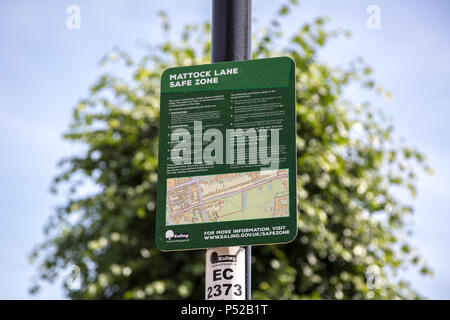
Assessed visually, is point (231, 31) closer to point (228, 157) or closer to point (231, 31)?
point (231, 31)

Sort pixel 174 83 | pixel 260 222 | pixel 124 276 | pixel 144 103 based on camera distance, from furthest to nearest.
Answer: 1. pixel 144 103
2. pixel 124 276
3. pixel 174 83
4. pixel 260 222

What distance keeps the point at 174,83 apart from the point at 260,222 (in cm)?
80

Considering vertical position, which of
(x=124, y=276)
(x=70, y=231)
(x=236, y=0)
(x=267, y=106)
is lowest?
(x=124, y=276)

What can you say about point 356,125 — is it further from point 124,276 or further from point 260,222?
point 260,222

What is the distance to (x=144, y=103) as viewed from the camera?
7.91 meters

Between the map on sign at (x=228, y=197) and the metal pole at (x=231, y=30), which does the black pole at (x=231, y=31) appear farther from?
the map on sign at (x=228, y=197)

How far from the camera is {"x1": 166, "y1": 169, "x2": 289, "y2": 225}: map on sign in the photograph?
2736mm

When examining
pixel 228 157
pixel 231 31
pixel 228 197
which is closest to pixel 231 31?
pixel 231 31

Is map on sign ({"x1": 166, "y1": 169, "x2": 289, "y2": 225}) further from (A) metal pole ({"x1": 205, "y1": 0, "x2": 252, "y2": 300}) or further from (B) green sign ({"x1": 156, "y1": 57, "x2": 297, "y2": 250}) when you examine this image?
(A) metal pole ({"x1": 205, "y1": 0, "x2": 252, "y2": 300})

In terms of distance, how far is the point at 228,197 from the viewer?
279cm

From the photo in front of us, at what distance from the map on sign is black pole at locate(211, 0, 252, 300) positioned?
64 cm

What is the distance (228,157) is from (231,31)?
686 millimetres

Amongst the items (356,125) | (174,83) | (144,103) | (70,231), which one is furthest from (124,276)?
(174,83)

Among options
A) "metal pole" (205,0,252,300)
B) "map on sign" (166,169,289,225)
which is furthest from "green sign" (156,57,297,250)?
"metal pole" (205,0,252,300)
